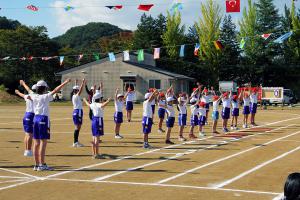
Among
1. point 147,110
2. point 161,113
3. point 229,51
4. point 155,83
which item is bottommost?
point 161,113

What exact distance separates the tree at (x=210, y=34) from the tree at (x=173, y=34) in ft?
10.7

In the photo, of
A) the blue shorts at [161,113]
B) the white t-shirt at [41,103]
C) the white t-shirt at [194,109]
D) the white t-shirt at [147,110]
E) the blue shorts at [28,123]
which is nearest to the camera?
the white t-shirt at [41,103]

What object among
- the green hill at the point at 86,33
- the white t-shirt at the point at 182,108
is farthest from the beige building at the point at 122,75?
the green hill at the point at 86,33

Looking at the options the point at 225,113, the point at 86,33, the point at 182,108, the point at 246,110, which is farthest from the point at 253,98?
the point at 86,33

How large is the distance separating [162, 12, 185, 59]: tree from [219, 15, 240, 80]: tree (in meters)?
6.85

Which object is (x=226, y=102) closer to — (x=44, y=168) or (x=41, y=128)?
(x=44, y=168)

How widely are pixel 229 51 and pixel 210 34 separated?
182 inches

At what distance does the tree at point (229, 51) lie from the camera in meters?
71.3

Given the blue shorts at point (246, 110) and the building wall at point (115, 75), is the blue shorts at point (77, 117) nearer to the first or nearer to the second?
the blue shorts at point (246, 110)

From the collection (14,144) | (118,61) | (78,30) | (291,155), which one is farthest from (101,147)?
(78,30)

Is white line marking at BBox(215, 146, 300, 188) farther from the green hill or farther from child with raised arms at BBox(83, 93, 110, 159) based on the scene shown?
the green hill

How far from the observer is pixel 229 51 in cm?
7194

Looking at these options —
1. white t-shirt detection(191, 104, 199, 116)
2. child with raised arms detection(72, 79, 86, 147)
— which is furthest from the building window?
child with raised arms detection(72, 79, 86, 147)

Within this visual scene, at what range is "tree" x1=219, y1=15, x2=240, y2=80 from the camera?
71312 millimetres
